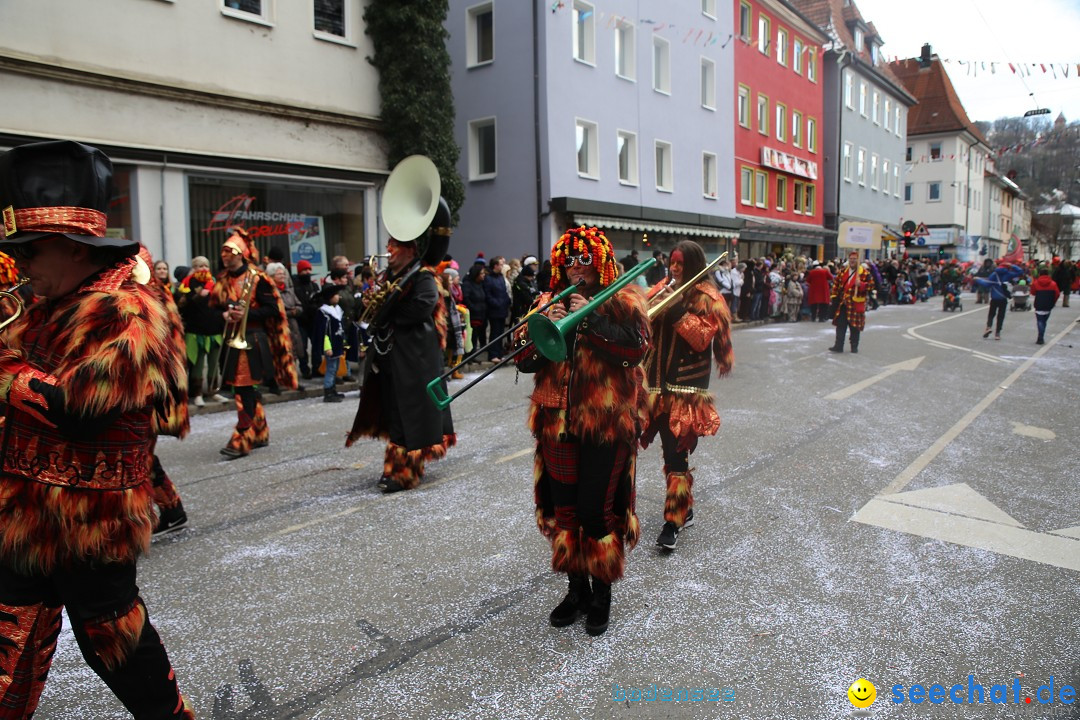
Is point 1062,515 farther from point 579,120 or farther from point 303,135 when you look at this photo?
point 579,120

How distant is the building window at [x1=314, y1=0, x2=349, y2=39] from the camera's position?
15.4 metres

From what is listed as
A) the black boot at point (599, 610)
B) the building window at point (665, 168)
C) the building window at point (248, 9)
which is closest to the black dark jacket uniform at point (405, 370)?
the black boot at point (599, 610)

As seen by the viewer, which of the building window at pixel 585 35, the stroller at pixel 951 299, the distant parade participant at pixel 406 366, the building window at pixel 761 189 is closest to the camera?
the distant parade participant at pixel 406 366

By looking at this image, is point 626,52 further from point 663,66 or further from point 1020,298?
point 1020,298

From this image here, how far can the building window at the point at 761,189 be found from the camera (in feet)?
107

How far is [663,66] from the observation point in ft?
83.5

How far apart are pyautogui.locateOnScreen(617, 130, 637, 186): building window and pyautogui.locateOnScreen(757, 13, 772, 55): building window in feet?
39.2

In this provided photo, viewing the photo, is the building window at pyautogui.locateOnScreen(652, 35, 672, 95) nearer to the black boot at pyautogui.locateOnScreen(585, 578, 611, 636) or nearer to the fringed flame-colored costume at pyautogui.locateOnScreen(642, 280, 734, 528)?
the fringed flame-colored costume at pyautogui.locateOnScreen(642, 280, 734, 528)

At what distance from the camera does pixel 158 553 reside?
15.4 ft

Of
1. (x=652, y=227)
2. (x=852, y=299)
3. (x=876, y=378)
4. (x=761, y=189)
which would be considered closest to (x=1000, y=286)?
(x=852, y=299)

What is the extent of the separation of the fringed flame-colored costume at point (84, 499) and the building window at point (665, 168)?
24.6m


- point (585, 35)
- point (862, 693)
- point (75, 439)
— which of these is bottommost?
point (862, 693)

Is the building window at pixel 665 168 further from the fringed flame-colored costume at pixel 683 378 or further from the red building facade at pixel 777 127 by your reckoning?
the fringed flame-colored costume at pixel 683 378

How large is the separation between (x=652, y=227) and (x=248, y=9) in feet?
45.4
